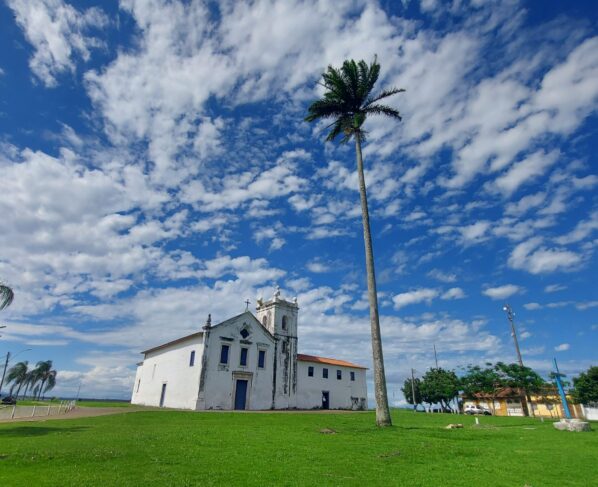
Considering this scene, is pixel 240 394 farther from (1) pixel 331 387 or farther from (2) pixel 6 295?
(2) pixel 6 295

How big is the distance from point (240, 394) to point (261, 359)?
433cm

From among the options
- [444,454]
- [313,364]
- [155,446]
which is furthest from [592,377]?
[155,446]

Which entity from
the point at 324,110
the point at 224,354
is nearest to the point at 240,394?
the point at 224,354

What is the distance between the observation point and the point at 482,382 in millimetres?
47500

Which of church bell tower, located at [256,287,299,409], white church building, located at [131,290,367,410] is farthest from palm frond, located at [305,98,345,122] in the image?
church bell tower, located at [256,287,299,409]

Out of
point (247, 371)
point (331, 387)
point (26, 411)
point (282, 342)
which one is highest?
point (282, 342)

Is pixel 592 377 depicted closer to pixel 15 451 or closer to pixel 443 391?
pixel 443 391

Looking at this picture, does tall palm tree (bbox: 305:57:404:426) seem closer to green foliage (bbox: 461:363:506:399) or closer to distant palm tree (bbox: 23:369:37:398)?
green foliage (bbox: 461:363:506:399)

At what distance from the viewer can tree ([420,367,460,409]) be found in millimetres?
52947

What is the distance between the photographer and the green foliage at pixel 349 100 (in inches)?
961

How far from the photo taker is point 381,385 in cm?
2050

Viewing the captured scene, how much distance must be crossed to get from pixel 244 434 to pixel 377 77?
2140 centimetres

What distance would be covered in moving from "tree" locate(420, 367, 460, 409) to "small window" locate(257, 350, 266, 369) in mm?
27422

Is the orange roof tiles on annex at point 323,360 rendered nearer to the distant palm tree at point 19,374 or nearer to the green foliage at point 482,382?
the green foliage at point 482,382
